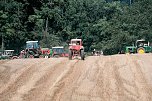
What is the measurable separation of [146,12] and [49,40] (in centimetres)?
1753

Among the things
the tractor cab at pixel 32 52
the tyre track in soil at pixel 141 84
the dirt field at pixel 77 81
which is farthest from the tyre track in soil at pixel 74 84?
the tractor cab at pixel 32 52

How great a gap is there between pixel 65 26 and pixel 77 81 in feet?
250

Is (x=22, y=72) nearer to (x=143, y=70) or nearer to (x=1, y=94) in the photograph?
(x=1, y=94)

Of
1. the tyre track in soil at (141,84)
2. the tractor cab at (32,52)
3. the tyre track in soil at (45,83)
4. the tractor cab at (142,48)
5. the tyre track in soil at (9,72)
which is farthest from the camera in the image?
the tractor cab at (142,48)

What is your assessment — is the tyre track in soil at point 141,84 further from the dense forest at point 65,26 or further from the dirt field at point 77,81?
the dense forest at point 65,26

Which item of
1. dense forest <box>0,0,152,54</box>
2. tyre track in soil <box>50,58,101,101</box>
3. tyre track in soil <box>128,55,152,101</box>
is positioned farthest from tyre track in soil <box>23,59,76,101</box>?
dense forest <box>0,0,152,54</box>

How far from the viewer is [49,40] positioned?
7475 cm

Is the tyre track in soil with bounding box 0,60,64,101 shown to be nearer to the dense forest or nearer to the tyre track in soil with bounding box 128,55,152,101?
the tyre track in soil with bounding box 128,55,152,101

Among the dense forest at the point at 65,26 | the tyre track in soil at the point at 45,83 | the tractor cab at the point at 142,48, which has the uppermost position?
the dense forest at the point at 65,26

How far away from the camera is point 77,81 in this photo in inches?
718

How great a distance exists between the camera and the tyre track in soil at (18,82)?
16.1m

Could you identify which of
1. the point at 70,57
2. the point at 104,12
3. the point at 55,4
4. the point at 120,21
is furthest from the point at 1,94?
the point at 104,12

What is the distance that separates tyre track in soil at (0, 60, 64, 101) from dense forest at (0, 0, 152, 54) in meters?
44.8

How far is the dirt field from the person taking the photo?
1570 centimetres
